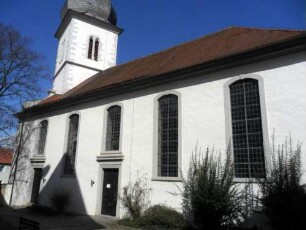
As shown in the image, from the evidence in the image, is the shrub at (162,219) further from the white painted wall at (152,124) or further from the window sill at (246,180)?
the window sill at (246,180)

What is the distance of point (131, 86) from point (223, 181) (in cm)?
642

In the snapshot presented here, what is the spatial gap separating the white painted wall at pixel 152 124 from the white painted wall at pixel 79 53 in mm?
5229

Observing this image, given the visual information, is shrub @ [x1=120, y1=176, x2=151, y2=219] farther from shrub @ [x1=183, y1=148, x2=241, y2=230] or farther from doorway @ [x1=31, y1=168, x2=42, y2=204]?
doorway @ [x1=31, y1=168, x2=42, y2=204]

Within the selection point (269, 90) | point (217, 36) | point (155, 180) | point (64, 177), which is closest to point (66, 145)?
point (64, 177)

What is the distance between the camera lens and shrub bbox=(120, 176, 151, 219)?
12530 mm

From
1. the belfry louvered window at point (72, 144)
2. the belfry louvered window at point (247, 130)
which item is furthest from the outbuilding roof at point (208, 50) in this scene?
the belfry louvered window at point (72, 144)

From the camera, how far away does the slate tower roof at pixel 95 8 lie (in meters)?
24.4

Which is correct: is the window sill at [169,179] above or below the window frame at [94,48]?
below

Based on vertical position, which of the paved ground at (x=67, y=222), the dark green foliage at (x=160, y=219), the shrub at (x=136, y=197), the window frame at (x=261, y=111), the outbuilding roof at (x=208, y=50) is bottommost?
the paved ground at (x=67, y=222)

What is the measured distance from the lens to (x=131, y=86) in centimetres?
1441

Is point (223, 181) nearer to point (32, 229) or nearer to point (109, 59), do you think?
point (32, 229)

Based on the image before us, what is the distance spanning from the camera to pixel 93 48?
24.5 meters

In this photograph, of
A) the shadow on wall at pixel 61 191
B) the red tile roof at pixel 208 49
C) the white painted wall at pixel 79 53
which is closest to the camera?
the red tile roof at pixel 208 49

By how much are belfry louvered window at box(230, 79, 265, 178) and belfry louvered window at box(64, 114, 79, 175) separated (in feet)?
29.6
